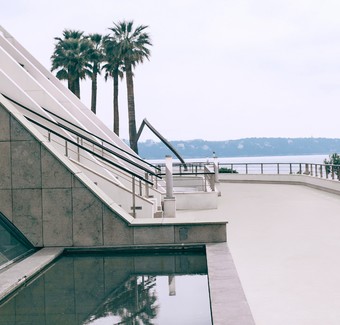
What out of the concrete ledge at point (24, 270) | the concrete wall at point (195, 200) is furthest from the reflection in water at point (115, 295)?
the concrete wall at point (195, 200)

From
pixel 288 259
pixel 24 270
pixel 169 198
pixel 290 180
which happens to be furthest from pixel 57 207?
pixel 290 180

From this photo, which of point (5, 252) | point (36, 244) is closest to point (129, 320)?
point (5, 252)

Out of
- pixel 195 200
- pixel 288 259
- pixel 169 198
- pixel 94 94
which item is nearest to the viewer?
pixel 288 259

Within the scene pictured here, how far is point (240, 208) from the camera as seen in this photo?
61.0 ft

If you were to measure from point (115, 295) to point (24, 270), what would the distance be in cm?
203

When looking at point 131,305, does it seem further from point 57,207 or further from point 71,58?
point 71,58

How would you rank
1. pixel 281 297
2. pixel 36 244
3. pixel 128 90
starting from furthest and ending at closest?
1. pixel 128 90
2. pixel 36 244
3. pixel 281 297

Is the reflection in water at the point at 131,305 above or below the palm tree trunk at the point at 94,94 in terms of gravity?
below

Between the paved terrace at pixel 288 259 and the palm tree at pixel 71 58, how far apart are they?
3094 centimetres

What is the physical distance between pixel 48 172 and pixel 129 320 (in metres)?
5.68

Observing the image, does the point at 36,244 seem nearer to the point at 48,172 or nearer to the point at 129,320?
the point at 48,172

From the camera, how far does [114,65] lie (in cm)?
4716

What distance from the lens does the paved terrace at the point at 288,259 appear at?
6.29m

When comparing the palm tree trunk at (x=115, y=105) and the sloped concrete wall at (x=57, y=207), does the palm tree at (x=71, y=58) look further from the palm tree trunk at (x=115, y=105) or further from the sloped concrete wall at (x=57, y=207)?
the sloped concrete wall at (x=57, y=207)
